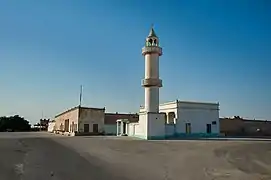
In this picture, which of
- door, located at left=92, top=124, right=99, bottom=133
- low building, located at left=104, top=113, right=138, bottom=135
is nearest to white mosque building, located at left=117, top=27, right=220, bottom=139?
door, located at left=92, top=124, right=99, bottom=133

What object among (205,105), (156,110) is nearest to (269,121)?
(205,105)

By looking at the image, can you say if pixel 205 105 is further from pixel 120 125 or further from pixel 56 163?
pixel 56 163

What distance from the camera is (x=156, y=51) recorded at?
133 ft

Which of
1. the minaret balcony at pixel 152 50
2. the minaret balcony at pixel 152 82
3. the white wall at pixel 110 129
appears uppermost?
the minaret balcony at pixel 152 50

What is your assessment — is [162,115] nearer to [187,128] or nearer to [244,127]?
[187,128]

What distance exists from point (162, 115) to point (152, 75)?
5.46 m

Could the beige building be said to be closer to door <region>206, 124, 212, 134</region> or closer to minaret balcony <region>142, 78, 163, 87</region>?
minaret balcony <region>142, 78, 163, 87</region>

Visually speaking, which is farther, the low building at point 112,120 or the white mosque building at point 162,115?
the low building at point 112,120

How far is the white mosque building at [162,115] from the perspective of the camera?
38250 mm

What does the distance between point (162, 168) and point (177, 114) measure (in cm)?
3152

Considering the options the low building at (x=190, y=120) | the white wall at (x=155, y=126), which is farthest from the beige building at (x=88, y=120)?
the white wall at (x=155, y=126)

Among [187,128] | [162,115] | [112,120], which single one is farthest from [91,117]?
[162,115]

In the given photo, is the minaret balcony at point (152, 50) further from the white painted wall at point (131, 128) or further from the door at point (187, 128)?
the door at point (187, 128)

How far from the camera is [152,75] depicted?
4006cm
